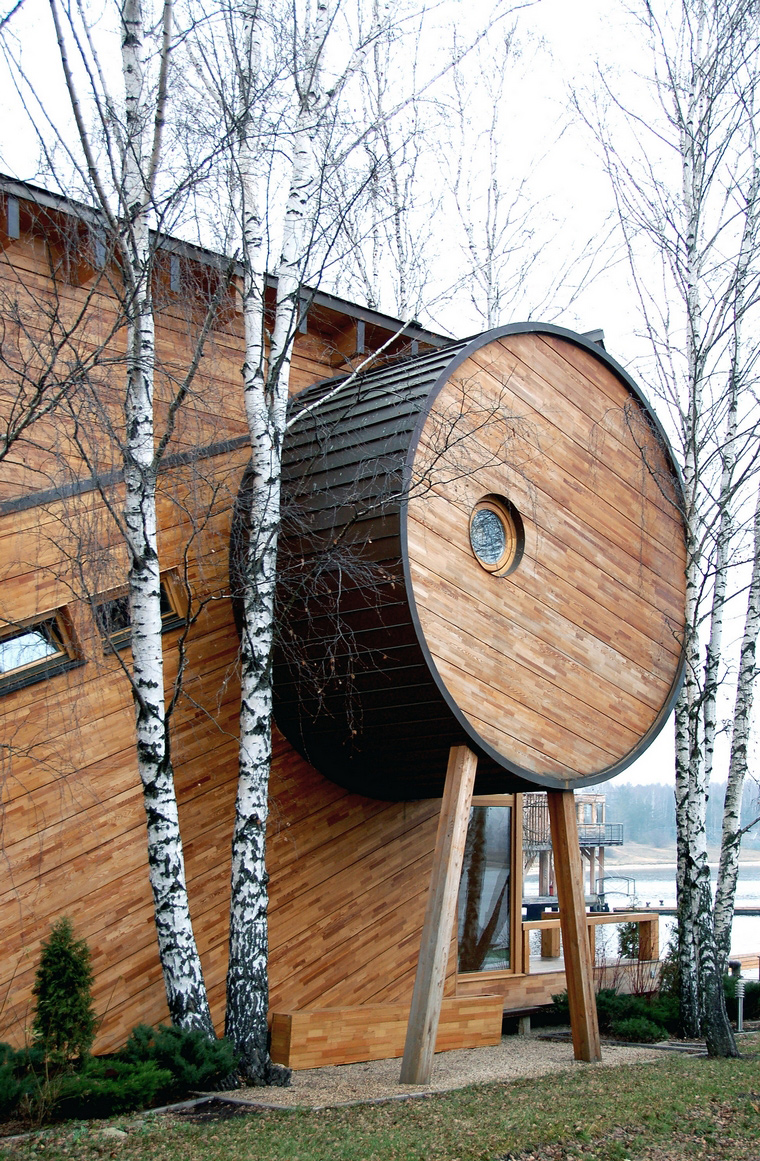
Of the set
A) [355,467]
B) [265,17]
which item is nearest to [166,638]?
[355,467]

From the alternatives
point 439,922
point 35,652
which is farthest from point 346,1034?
point 35,652

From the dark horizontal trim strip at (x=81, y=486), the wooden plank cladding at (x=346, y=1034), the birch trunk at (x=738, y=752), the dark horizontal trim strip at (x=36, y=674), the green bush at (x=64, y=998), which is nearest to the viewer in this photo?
the green bush at (x=64, y=998)

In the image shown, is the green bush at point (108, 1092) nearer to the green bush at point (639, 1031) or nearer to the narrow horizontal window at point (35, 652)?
the narrow horizontal window at point (35, 652)

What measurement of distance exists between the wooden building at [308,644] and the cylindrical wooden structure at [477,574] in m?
0.03

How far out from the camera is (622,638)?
964 cm

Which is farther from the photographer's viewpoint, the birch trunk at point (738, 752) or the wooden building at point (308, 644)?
the birch trunk at point (738, 752)

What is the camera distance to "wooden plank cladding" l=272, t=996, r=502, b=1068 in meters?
8.20

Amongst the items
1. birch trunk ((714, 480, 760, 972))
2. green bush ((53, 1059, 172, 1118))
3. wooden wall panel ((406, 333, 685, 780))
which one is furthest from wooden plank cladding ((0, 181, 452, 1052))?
birch trunk ((714, 480, 760, 972))

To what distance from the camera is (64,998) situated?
6.84 meters

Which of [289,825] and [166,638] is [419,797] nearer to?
[289,825]

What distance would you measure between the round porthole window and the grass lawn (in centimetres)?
393

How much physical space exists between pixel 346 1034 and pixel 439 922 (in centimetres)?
176

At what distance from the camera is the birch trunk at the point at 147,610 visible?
6816 mm

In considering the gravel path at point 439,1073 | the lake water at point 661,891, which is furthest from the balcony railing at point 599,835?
the gravel path at point 439,1073
